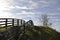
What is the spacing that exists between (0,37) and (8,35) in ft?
7.08

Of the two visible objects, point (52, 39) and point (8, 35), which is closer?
point (8, 35)

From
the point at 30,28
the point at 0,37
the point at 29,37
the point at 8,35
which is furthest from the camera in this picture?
the point at 30,28

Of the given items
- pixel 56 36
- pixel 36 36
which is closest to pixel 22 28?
pixel 36 36

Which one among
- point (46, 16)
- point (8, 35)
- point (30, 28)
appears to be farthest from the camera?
point (46, 16)

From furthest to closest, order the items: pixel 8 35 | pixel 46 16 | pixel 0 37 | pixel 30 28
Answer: pixel 46 16 → pixel 30 28 → pixel 0 37 → pixel 8 35

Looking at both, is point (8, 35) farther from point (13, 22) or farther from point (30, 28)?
point (13, 22)

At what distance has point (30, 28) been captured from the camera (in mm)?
25406

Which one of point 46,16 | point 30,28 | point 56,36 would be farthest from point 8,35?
point 46,16

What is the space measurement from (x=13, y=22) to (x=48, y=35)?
247 inches

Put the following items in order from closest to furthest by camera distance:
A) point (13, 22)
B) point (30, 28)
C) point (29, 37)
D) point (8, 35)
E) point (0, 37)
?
point (8, 35)
point (0, 37)
point (29, 37)
point (30, 28)
point (13, 22)

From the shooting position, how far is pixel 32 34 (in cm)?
2417

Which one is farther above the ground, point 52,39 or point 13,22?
point 13,22

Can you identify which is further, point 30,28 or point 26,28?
point 30,28

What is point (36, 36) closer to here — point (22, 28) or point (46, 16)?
point (22, 28)
